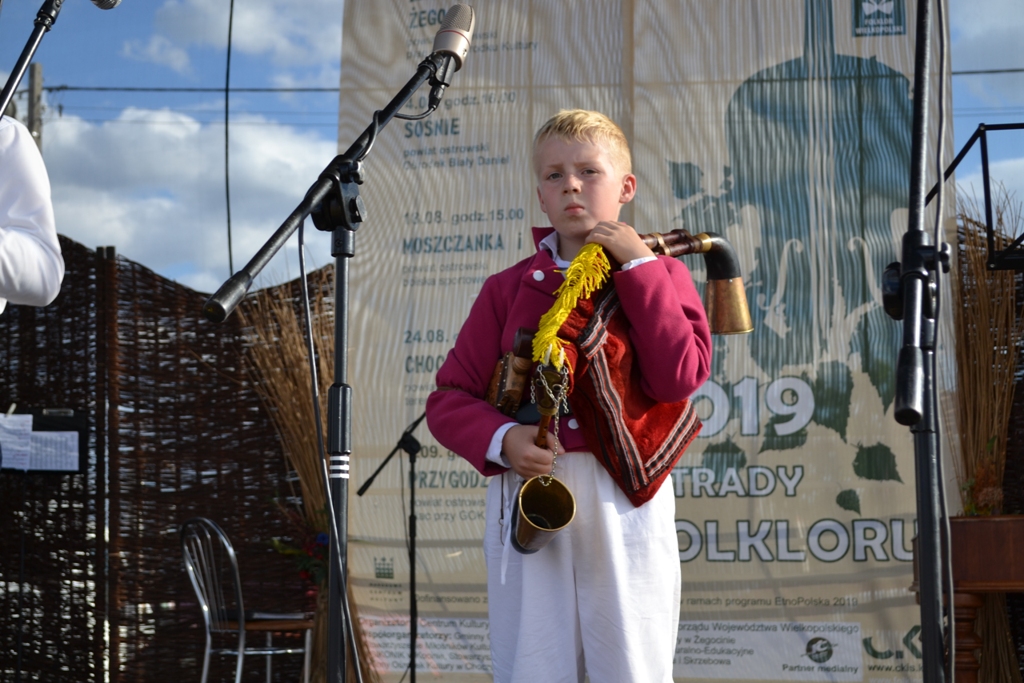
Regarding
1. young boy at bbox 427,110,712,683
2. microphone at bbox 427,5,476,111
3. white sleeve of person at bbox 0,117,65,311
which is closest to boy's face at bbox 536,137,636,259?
young boy at bbox 427,110,712,683

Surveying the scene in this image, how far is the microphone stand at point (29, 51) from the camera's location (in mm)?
1631

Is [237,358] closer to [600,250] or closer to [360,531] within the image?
[360,531]

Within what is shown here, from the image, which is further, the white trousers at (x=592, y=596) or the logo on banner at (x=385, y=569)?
the logo on banner at (x=385, y=569)

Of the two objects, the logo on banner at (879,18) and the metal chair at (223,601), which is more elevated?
the logo on banner at (879,18)

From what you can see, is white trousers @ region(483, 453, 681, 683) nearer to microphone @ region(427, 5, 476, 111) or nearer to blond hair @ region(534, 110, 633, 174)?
blond hair @ region(534, 110, 633, 174)

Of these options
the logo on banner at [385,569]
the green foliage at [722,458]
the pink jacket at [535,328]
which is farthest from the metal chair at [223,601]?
the pink jacket at [535,328]

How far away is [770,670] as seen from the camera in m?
3.46

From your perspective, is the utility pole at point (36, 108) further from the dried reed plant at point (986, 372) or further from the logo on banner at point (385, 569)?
the dried reed plant at point (986, 372)

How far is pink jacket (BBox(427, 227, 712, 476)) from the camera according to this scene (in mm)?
1461

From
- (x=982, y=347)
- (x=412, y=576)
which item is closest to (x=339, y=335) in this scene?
(x=412, y=576)

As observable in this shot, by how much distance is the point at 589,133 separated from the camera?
5.17 feet

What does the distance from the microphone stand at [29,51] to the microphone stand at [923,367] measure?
1378 millimetres

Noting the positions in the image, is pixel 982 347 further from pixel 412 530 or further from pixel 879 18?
pixel 412 530

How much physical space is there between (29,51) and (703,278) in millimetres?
2429
